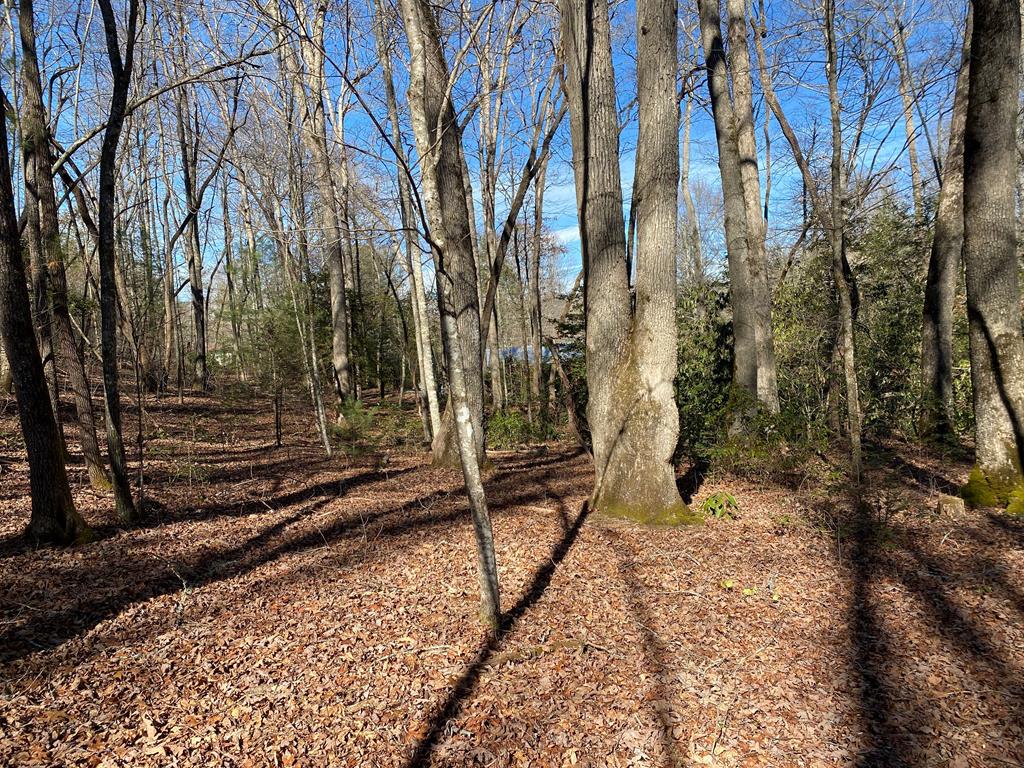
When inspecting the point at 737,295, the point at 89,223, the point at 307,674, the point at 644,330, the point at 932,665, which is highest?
the point at 89,223

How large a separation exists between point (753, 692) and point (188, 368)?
27137 mm

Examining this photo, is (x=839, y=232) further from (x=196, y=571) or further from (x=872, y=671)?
(x=196, y=571)

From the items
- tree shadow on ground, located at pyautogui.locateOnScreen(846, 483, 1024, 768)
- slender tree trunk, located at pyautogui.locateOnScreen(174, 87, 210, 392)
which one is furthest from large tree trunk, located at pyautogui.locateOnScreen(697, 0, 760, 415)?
slender tree trunk, located at pyautogui.locateOnScreen(174, 87, 210, 392)

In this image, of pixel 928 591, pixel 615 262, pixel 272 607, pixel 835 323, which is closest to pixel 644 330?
pixel 615 262

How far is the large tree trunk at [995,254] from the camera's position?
516 centimetres

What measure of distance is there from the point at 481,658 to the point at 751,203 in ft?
28.4

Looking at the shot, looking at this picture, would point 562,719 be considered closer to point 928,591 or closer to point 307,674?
point 307,674

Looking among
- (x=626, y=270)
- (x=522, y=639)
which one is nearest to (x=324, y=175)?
(x=626, y=270)

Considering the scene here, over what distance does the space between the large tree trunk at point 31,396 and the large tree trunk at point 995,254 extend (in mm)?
8423

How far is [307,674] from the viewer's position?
10.4 feet

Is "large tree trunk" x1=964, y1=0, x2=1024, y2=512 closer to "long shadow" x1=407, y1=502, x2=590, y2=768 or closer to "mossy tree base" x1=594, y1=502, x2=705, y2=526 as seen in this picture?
"mossy tree base" x1=594, y1=502, x2=705, y2=526

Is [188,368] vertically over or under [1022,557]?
over

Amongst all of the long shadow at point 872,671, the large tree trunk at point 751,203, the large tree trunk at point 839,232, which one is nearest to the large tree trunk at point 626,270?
the long shadow at point 872,671

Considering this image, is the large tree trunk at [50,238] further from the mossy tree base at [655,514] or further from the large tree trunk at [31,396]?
the mossy tree base at [655,514]
